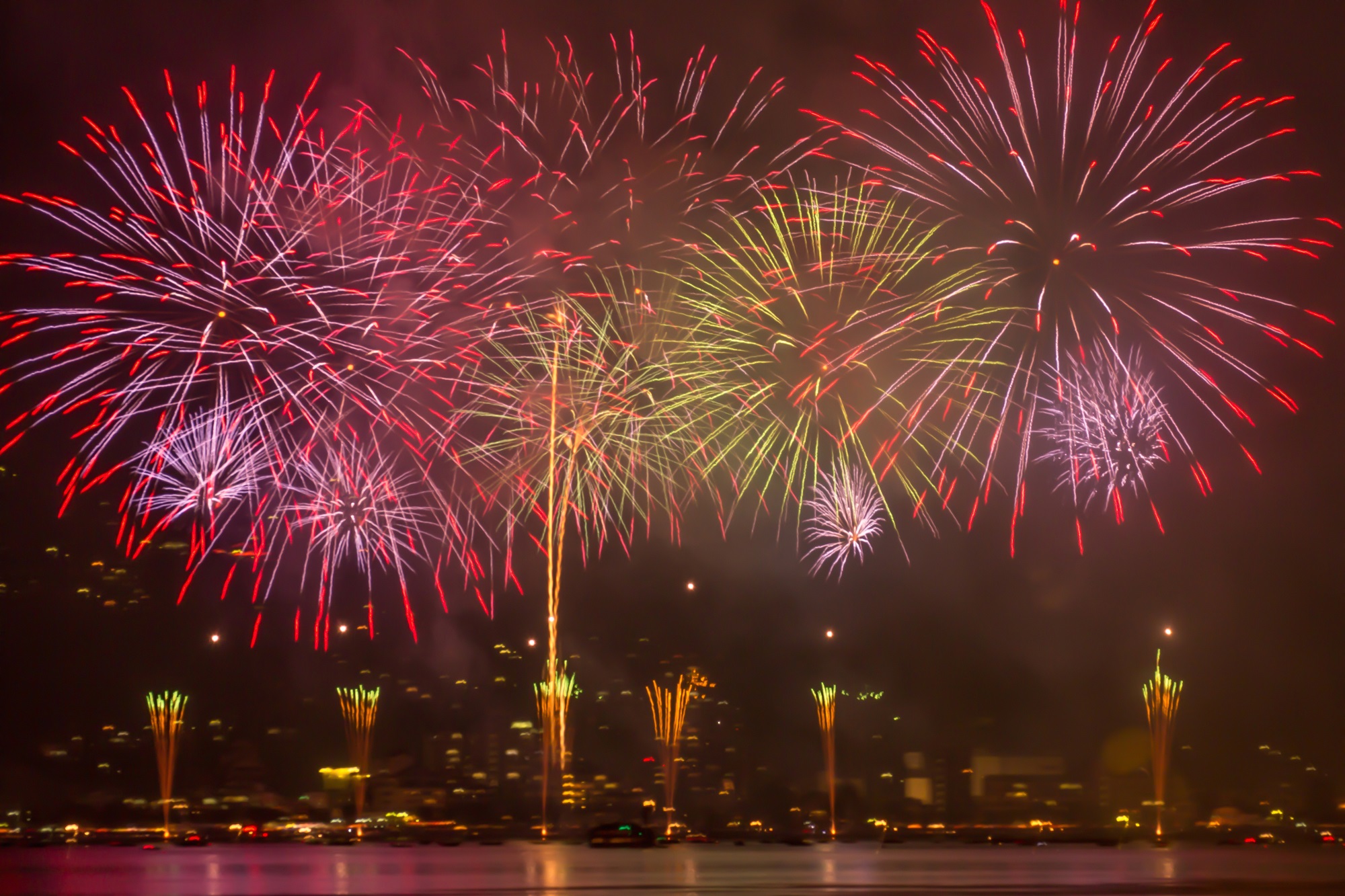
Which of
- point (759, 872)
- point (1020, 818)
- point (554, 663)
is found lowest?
point (1020, 818)

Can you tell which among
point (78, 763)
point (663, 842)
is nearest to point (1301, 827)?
point (663, 842)

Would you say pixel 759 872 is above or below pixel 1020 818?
above

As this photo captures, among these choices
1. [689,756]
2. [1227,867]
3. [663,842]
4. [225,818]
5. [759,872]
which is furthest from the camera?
[689,756]

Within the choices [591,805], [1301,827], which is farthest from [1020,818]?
[591,805]

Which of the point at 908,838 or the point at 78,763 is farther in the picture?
the point at 78,763

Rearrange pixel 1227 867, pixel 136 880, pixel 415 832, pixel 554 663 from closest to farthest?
1. pixel 136 880
2. pixel 1227 867
3. pixel 554 663
4. pixel 415 832

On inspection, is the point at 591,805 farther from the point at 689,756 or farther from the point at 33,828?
the point at 33,828
